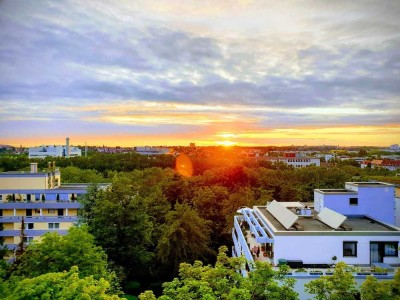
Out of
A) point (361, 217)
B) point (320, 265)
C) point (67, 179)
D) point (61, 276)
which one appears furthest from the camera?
point (67, 179)

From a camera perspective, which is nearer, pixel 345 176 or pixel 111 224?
pixel 111 224

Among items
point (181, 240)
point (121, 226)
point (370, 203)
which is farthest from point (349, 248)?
point (121, 226)

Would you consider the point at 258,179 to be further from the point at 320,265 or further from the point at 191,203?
the point at 320,265

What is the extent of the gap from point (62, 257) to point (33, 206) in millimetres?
9769

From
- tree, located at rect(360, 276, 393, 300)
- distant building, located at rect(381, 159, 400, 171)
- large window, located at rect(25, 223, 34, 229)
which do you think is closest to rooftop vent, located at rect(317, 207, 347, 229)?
tree, located at rect(360, 276, 393, 300)

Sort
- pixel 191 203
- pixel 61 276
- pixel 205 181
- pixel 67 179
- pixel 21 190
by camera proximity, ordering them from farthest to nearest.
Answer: pixel 67 179
pixel 205 181
pixel 191 203
pixel 21 190
pixel 61 276

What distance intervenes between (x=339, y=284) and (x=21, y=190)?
17.5 m

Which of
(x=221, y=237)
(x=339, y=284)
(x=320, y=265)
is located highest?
(x=339, y=284)

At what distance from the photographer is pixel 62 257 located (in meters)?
10.8

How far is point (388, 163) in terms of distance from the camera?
175 ft

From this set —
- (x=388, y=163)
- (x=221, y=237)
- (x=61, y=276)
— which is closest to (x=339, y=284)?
(x=61, y=276)

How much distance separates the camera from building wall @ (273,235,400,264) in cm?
1096

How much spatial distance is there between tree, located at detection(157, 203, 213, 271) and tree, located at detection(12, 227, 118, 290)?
484cm

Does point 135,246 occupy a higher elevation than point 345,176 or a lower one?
lower
